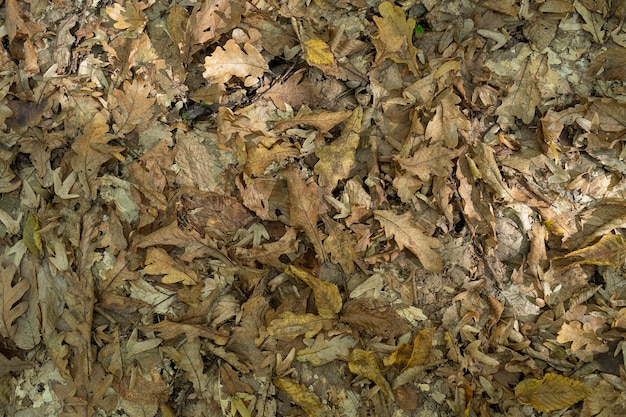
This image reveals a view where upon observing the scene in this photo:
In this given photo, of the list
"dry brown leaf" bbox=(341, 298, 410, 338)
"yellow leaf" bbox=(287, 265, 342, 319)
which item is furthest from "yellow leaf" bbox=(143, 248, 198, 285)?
"dry brown leaf" bbox=(341, 298, 410, 338)

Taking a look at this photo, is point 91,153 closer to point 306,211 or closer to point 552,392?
point 306,211

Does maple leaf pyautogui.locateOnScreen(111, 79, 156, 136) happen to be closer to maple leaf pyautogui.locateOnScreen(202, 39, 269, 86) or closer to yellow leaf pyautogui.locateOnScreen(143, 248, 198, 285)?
maple leaf pyautogui.locateOnScreen(202, 39, 269, 86)

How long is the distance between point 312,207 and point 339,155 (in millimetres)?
262

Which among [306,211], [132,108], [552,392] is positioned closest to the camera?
[552,392]

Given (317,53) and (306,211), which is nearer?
(306,211)

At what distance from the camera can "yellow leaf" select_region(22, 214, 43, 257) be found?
7.34ft

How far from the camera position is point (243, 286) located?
2.22 meters

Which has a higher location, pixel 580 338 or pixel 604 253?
pixel 604 253

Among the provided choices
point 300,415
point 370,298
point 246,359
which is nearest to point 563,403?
point 370,298

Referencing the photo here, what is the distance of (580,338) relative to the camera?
7.13ft

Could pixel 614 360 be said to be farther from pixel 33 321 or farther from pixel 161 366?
pixel 33 321

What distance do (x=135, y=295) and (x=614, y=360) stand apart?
6.47 ft

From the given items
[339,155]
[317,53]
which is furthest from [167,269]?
[317,53]

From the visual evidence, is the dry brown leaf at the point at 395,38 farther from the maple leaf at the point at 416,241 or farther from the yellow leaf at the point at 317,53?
the maple leaf at the point at 416,241
